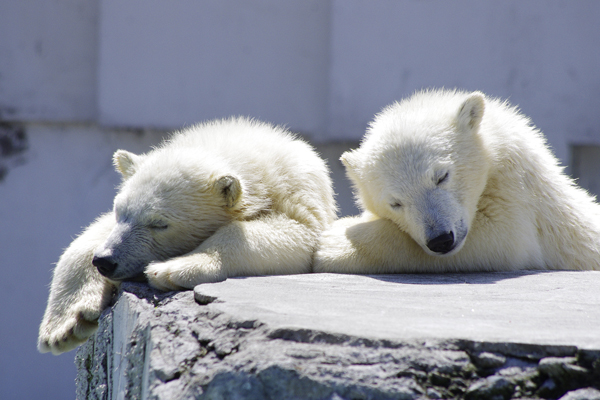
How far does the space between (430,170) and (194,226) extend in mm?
1093

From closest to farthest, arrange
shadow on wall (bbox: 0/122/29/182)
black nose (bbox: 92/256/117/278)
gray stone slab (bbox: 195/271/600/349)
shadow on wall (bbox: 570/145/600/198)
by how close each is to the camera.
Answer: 1. gray stone slab (bbox: 195/271/600/349)
2. black nose (bbox: 92/256/117/278)
3. shadow on wall (bbox: 0/122/29/182)
4. shadow on wall (bbox: 570/145/600/198)

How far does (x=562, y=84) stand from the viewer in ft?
19.5

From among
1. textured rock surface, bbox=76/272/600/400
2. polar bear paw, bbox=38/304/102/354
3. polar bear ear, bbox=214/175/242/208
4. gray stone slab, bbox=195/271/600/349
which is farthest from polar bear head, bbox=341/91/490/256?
polar bear paw, bbox=38/304/102/354

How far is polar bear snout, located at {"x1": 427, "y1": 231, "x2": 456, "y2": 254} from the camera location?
101 inches

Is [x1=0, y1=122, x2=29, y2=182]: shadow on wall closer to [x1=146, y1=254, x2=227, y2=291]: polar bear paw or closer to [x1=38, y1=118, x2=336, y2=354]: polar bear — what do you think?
[x1=38, y1=118, x2=336, y2=354]: polar bear

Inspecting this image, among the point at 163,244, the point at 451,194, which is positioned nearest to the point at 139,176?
the point at 163,244

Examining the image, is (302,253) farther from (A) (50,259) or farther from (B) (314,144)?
(A) (50,259)

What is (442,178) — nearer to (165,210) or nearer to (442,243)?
(442,243)

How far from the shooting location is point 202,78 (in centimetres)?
587

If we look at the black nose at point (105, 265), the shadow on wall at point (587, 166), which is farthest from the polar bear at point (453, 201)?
the shadow on wall at point (587, 166)

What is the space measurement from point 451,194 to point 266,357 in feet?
4.80

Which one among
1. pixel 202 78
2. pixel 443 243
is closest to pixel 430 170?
pixel 443 243

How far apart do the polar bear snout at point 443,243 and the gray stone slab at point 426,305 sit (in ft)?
0.43

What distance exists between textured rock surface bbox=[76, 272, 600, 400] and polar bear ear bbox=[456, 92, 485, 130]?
3.31 ft
